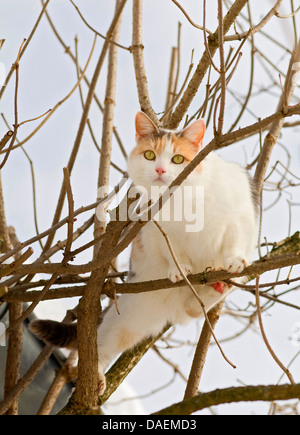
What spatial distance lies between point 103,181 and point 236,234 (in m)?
0.73

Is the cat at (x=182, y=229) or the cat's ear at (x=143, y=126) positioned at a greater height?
the cat's ear at (x=143, y=126)

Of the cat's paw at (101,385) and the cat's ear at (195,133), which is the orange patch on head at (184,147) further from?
the cat's paw at (101,385)

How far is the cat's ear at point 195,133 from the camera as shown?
297 centimetres

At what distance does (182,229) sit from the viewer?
3025 mm

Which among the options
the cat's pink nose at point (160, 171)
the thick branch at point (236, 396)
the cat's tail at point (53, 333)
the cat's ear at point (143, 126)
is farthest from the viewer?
the cat's tail at point (53, 333)

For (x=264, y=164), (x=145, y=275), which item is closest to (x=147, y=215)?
(x=145, y=275)

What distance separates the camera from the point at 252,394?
72.8 inches

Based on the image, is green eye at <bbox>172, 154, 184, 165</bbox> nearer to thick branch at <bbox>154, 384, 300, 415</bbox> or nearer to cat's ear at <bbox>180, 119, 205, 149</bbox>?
cat's ear at <bbox>180, 119, 205, 149</bbox>

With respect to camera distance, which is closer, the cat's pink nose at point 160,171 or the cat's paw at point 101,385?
the cat's pink nose at point 160,171

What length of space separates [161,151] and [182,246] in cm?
46

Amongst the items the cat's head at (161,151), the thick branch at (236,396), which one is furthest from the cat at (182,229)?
the thick branch at (236,396)

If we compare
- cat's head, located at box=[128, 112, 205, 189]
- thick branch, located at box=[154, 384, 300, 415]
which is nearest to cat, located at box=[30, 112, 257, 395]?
cat's head, located at box=[128, 112, 205, 189]

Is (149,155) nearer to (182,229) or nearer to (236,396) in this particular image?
(182,229)

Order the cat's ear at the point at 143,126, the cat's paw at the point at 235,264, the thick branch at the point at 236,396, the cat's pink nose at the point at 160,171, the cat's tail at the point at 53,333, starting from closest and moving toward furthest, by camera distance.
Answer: the thick branch at the point at 236,396 < the cat's paw at the point at 235,264 < the cat's pink nose at the point at 160,171 < the cat's ear at the point at 143,126 < the cat's tail at the point at 53,333
